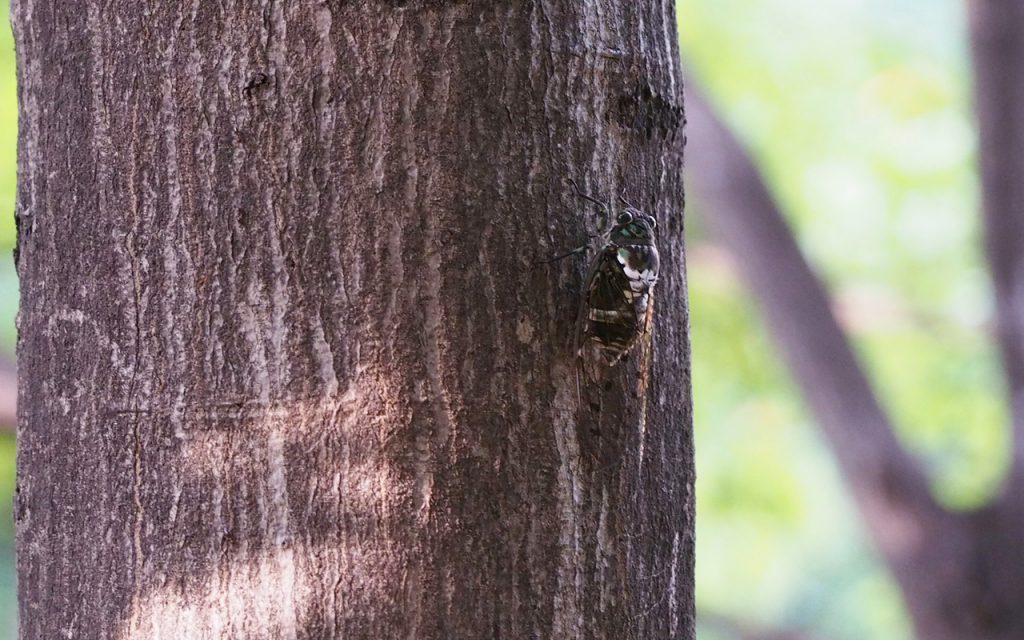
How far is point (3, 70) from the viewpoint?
861 cm

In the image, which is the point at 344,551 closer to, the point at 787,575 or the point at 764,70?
the point at 764,70

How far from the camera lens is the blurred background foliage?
9727 millimetres

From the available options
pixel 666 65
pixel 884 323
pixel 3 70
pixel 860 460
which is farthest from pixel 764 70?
pixel 666 65

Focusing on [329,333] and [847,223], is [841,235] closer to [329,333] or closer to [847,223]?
[847,223]

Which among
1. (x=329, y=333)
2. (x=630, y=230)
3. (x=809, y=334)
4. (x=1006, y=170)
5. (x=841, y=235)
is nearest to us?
(x=329, y=333)

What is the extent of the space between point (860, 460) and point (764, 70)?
5761mm

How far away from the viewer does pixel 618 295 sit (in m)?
1.47

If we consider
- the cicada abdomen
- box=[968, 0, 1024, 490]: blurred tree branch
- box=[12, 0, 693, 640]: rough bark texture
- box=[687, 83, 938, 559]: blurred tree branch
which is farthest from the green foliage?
box=[12, 0, 693, 640]: rough bark texture

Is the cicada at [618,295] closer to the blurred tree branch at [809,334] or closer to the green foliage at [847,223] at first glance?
the blurred tree branch at [809,334]

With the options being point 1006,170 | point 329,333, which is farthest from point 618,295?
point 1006,170

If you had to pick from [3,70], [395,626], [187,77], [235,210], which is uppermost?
[3,70]

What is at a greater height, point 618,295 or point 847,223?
point 847,223

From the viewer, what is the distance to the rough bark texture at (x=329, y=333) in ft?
4.21

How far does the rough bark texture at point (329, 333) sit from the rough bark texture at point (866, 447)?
4563 millimetres
